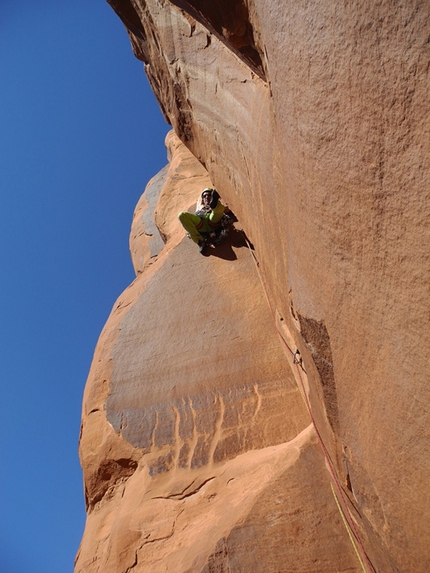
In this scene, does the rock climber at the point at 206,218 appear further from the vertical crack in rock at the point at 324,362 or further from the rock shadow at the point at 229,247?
the vertical crack in rock at the point at 324,362

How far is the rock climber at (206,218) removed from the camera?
20.7ft

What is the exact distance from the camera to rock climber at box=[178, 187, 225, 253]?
20.7ft

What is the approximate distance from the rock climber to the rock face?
26 cm

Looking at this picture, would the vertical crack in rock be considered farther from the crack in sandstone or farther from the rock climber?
the rock climber

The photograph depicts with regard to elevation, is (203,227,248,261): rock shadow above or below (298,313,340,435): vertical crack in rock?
above

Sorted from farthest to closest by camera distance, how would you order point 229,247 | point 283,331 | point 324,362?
point 229,247, point 283,331, point 324,362

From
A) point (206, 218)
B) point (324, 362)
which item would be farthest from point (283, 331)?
point (206, 218)

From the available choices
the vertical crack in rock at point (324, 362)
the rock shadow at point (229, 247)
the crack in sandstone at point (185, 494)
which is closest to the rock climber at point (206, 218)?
the rock shadow at point (229, 247)

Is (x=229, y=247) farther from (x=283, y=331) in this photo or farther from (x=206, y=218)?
(x=283, y=331)

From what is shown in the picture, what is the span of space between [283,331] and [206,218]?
2.34 metres

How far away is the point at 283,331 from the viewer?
187 inches

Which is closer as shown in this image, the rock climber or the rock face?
the rock face

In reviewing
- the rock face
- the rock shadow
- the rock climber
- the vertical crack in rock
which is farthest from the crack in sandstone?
the rock climber

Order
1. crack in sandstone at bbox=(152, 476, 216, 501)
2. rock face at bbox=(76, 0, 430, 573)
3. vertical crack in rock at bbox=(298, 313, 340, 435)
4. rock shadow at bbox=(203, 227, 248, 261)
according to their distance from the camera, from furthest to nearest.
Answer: rock shadow at bbox=(203, 227, 248, 261)
crack in sandstone at bbox=(152, 476, 216, 501)
vertical crack in rock at bbox=(298, 313, 340, 435)
rock face at bbox=(76, 0, 430, 573)
